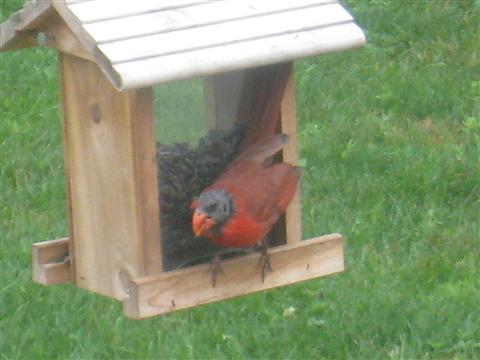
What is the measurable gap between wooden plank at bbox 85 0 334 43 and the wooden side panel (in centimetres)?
18

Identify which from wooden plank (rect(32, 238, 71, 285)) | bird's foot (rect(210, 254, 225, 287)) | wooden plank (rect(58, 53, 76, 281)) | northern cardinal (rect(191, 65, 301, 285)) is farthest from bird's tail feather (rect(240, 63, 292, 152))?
wooden plank (rect(32, 238, 71, 285))

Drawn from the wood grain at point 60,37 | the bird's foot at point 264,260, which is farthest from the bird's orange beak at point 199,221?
the wood grain at point 60,37

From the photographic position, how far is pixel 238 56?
3.15 m

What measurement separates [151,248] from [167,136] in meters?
0.28

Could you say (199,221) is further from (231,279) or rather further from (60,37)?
(60,37)

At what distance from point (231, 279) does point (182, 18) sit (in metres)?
0.67

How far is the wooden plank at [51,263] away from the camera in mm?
3625

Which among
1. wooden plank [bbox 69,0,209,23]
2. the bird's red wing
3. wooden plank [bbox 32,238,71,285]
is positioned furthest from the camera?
wooden plank [bbox 32,238,71,285]

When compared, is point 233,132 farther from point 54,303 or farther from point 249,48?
point 54,303

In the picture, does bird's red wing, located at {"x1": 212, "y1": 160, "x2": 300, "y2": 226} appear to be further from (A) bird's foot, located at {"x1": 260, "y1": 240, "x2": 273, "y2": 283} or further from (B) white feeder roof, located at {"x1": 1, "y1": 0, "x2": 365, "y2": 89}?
(B) white feeder roof, located at {"x1": 1, "y1": 0, "x2": 365, "y2": 89}

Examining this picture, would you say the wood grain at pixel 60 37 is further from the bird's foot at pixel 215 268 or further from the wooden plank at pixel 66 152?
the bird's foot at pixel 215 268

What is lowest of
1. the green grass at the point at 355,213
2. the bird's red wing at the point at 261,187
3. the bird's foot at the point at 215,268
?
the green grass at the point at 355,213

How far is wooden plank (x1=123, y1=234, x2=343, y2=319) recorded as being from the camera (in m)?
3.26

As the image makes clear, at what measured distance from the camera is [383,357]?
448 cm
